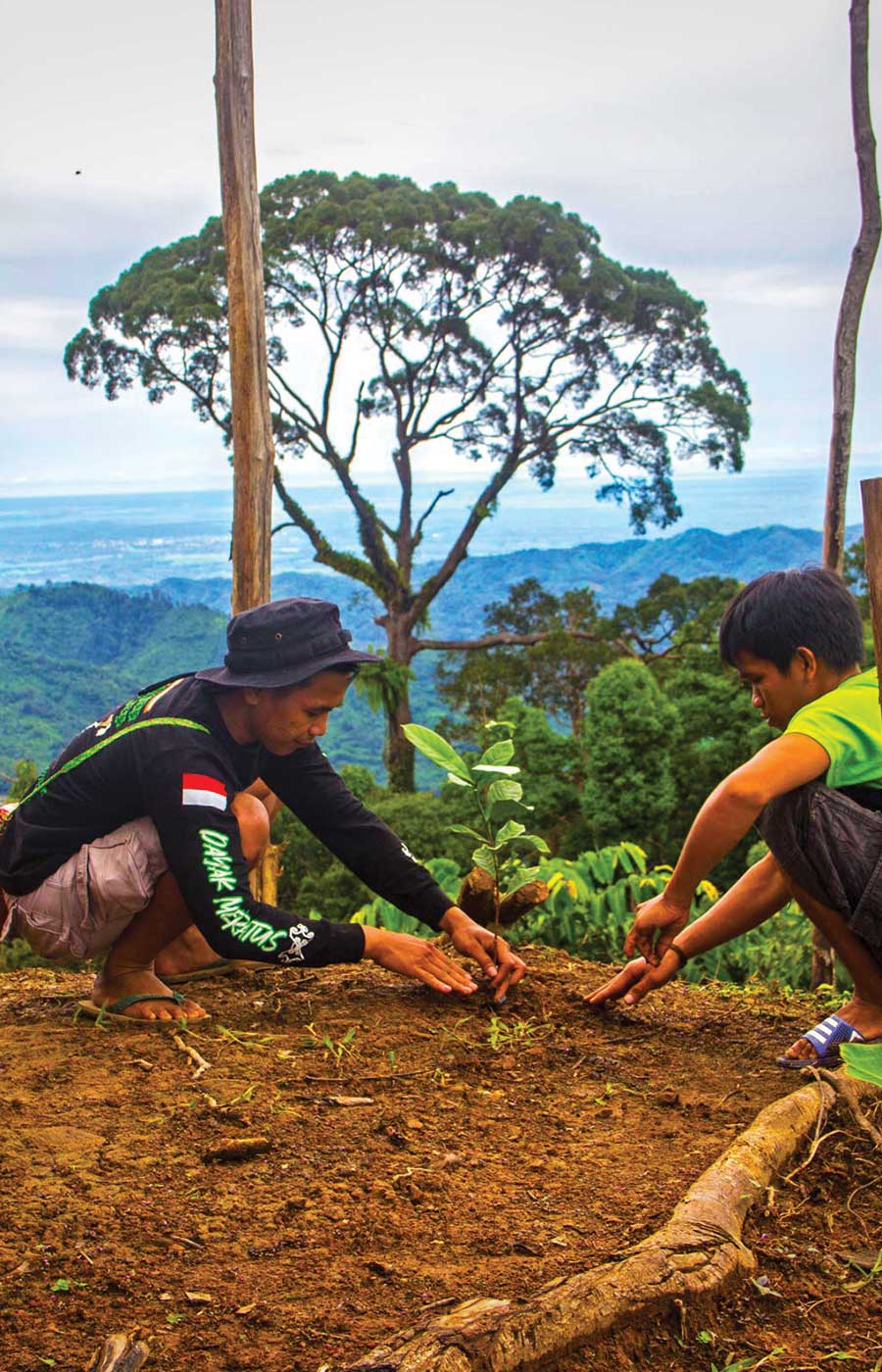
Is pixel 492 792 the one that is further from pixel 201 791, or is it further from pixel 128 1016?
pixel 128 1016

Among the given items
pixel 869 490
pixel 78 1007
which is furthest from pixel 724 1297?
pixel 78 1007

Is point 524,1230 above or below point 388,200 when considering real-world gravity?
below

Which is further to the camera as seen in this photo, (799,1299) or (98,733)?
(98,733)

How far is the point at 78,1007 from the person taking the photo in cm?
292

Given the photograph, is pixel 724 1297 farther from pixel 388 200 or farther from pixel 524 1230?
pixel 388 200

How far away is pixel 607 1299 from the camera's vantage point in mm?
1580

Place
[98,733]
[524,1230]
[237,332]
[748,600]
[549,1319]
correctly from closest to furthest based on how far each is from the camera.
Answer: [549,1319]
[524,1230]
[748,600]
[98,733]
[237,332]

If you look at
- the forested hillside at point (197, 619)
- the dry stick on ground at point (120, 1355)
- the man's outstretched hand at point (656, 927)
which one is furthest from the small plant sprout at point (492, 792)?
the forested hillside at point (197, 619)

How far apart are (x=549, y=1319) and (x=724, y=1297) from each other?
284 millimetres

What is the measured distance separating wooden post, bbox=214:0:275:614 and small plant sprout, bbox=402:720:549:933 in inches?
78.1

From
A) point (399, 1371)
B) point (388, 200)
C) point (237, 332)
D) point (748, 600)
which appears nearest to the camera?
point (399, 1371)

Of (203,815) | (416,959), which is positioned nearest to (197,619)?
(416,959)

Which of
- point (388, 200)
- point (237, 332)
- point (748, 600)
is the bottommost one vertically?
point (748, 600)

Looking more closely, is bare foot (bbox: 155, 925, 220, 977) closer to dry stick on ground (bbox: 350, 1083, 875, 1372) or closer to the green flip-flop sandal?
the green flip-flop sandal
